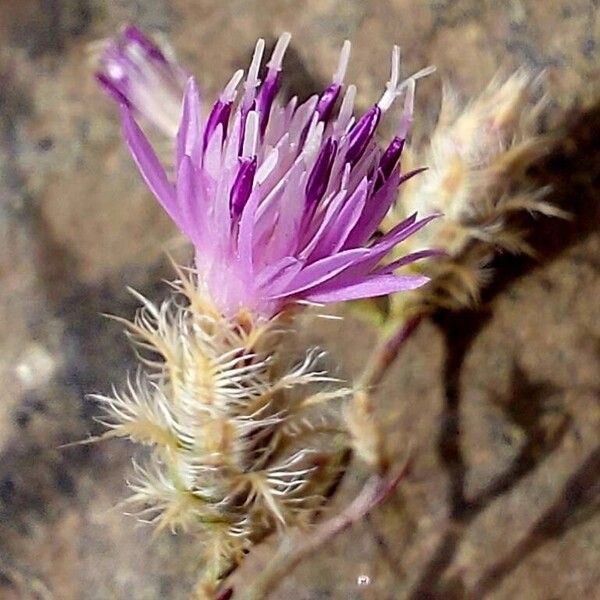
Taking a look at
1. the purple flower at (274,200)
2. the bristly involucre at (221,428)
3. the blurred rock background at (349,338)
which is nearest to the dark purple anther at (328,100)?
the purple flower at (274,200)

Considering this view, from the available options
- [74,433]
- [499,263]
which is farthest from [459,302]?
[74,433]

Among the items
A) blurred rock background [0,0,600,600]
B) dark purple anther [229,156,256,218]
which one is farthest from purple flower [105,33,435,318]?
blurred rock background [0,0,600,600]

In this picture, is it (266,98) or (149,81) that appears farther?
(149,81)

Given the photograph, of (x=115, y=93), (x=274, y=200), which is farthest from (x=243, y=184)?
(x=115, y=93)

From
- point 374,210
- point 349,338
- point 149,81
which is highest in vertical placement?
point 149,81

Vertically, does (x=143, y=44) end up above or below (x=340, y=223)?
above

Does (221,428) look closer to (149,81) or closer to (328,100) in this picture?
(328,100)

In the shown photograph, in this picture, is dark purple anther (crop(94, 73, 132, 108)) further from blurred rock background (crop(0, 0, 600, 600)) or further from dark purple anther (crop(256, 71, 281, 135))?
blurred rock background (crop(0, 0, 600, 600))
